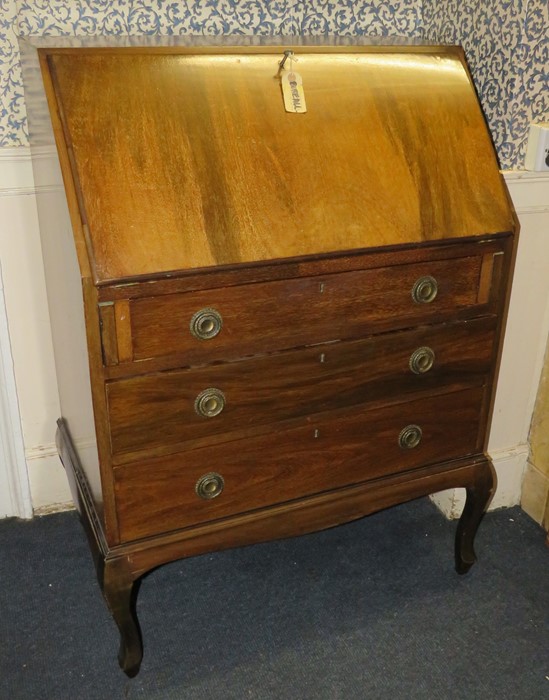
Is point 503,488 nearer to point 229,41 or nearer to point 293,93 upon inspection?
point 293,93

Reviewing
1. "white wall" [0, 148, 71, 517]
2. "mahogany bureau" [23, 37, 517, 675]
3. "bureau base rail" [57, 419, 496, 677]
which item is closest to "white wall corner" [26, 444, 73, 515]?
"white wall" [0, 148, 71, 517]

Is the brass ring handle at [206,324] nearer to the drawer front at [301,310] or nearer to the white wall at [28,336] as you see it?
the drawer front at [301,310]

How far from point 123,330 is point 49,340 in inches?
33.8

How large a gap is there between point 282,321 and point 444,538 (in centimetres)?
111

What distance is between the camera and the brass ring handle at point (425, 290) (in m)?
1.66

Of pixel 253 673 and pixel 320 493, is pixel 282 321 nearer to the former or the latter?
pixel 320 493

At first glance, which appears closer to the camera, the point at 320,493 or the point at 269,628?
the point at 320,493

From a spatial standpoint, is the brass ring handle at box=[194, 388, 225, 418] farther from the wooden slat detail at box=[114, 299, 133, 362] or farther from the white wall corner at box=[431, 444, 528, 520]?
the white wall corner at box=[431, 444, 528, 520]

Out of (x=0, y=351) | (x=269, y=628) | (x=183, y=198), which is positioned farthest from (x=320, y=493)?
(x=0, y=351)

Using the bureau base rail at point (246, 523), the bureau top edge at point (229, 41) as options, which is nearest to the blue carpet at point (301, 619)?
the bureau base rail at point (246, 523)

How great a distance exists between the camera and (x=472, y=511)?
80.0 inches

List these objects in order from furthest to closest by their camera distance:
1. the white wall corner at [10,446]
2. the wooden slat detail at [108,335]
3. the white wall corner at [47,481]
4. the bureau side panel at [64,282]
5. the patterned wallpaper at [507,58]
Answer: the white wall corner at [47,481], the white wall corner at [10,446], the patterned wallpaper at [507,58], the bureau side panel at [64,282], the wooden slat detail at [108,335]

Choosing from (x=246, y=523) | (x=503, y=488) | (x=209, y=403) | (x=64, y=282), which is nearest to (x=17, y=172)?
(x=64, y=282)

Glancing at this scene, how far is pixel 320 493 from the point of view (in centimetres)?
178
